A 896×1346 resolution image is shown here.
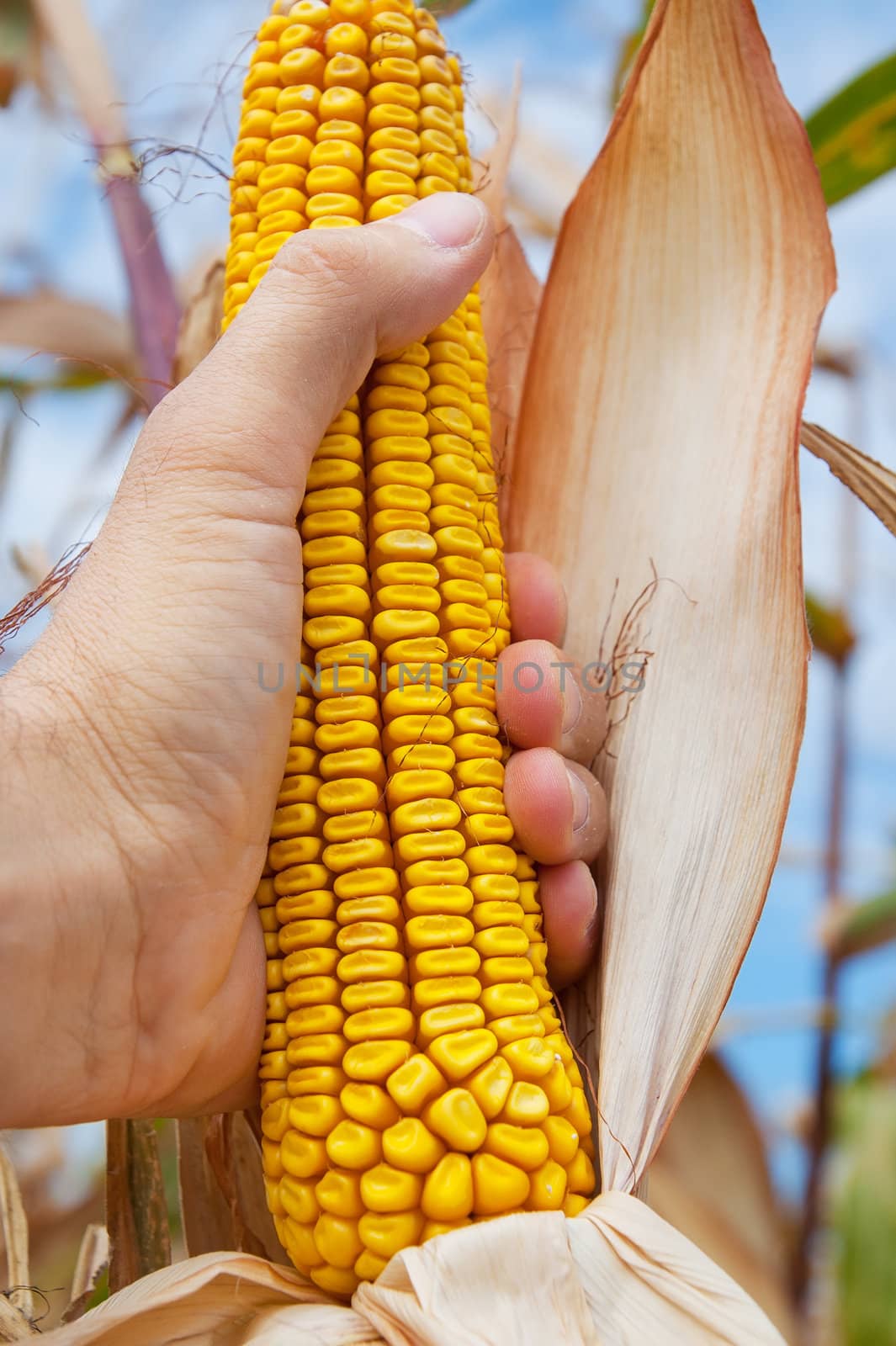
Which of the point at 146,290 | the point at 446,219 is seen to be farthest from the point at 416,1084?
the point at 146,290

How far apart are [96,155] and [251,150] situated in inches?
22.7

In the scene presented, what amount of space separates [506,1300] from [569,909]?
0.96ft

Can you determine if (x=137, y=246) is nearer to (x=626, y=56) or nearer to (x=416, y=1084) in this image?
(x=626, y=56)

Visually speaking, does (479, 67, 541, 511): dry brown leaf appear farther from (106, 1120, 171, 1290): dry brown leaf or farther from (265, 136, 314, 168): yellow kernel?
(106, 1120, 171, 1290): dry brown leaf

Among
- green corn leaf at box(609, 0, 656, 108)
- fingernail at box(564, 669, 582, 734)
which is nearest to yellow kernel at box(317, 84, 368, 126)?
fingernail at box(564, 669, 582, 734)

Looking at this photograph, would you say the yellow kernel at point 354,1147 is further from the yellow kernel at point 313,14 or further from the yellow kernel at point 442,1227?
the yellow kernel at point 313,14

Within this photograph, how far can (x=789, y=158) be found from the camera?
0.96 metres

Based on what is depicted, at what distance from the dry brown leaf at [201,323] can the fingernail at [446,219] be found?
1.19 ft

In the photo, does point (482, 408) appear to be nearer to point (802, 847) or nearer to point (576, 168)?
point (576, 168)

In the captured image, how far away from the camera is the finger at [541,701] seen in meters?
0.88

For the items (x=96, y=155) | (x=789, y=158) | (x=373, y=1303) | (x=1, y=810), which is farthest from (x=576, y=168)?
(x=373, y=1303)

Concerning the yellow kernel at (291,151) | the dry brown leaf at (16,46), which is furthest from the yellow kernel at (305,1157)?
the dry brown leaf at (16,46)

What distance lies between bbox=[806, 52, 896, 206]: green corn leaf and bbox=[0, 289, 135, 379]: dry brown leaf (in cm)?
106

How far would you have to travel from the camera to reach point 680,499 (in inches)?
38.2
